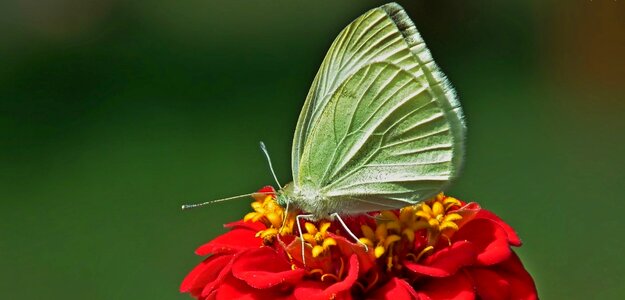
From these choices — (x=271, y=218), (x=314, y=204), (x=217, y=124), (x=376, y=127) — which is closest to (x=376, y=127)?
(x=376, y=127)

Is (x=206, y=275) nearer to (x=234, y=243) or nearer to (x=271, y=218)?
(x=234, y=243)

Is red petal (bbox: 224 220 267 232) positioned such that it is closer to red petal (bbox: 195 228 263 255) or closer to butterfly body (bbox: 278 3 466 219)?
red petal (bbox: 195 228 263 255)

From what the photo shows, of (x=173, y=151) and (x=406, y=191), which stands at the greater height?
(x=173, y=151)

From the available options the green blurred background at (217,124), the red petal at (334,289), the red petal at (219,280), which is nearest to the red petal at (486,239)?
the red petal at (334,289)

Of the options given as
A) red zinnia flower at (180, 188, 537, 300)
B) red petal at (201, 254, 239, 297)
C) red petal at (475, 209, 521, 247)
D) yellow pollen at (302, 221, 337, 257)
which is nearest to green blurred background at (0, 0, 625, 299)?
red petal at (475, 209, 521, 247)

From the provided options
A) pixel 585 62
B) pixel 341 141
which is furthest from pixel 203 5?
pixel 341 141

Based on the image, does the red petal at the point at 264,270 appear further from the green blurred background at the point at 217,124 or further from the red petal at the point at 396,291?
the green blurred background at the point at 217,124

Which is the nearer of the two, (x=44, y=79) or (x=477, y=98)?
(x=477, y=98)

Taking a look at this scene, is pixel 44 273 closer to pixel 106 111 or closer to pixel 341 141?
pixel 106 111
